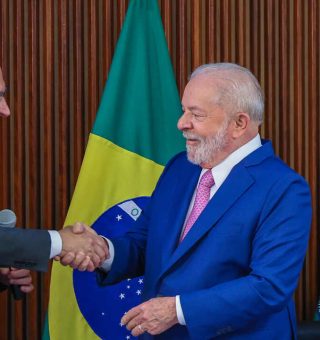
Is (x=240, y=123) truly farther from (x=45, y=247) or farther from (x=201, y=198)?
(x=45, y=247)

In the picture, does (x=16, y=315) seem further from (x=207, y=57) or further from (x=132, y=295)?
(x=207, y=57)

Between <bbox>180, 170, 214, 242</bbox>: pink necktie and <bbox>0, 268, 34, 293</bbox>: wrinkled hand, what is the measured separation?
72cm

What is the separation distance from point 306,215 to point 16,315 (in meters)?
2.06

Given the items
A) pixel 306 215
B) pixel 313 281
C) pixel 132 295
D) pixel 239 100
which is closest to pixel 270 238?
pixel 306 215

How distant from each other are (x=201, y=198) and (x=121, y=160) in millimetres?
1134

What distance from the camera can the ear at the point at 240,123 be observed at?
7.97ft

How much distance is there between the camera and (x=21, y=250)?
2498 mm

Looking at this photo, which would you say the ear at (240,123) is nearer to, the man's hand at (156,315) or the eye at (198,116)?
the eye at (198,116)

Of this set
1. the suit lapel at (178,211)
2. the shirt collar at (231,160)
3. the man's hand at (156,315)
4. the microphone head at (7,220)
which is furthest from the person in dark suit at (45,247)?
the shirt collar at (231,160)

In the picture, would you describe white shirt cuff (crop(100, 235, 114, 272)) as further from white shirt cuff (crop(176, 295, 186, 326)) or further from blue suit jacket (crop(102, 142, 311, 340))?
white shirt cuff (crop(176, 295, 186, 326))

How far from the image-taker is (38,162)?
3932 mm

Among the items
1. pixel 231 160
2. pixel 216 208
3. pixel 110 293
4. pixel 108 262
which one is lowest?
pixel 110 293

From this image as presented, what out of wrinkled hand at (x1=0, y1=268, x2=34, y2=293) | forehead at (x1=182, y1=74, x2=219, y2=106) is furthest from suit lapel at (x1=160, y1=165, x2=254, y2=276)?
wrinkled hand at (x1=0, y1=268, x2=34, y2=293)

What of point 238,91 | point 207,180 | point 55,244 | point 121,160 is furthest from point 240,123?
point 121,160
